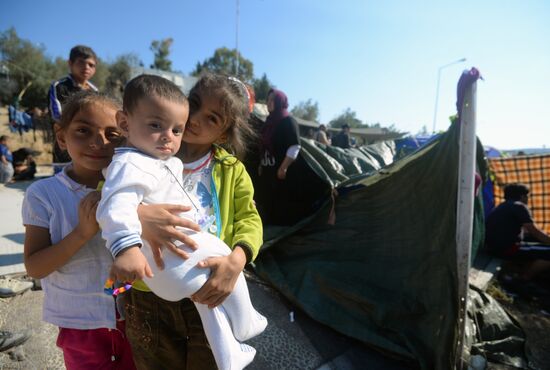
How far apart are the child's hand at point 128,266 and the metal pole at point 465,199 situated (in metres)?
1.98

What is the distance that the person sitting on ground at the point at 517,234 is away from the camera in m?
4.32

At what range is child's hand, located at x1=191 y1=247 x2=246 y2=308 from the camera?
37.3 inches

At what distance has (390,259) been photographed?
8.84ft

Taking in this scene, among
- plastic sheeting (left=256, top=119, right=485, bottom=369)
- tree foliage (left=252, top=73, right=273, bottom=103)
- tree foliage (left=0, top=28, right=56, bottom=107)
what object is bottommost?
plastic sheeting (left=256, top=119, right=485, bottom=369)

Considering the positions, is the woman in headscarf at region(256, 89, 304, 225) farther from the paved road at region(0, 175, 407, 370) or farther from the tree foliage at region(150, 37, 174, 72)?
the tree foliage at region(150, 37, 174, 72)

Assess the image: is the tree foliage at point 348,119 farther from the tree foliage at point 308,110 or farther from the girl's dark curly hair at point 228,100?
the girl's dark curly hair at point 228,100

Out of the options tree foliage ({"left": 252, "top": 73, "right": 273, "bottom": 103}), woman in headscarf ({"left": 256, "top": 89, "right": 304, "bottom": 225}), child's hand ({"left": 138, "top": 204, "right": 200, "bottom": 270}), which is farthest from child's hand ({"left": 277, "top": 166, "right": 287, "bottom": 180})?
tree foliage ({"left": 252, "top": 73, "right": 273, "bottom": 103})

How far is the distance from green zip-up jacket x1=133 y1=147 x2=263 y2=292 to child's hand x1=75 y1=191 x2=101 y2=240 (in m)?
0.29

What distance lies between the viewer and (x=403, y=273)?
257 centimetres

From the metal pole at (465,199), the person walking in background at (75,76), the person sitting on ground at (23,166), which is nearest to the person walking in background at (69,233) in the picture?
the metal pole at (465,199)

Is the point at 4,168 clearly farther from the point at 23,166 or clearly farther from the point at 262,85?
the point at 262,85

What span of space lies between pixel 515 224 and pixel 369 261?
124 inches

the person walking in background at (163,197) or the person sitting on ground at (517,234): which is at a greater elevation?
the person walking in background at (163,197)

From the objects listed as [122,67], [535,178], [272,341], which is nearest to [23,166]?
[272,341]
